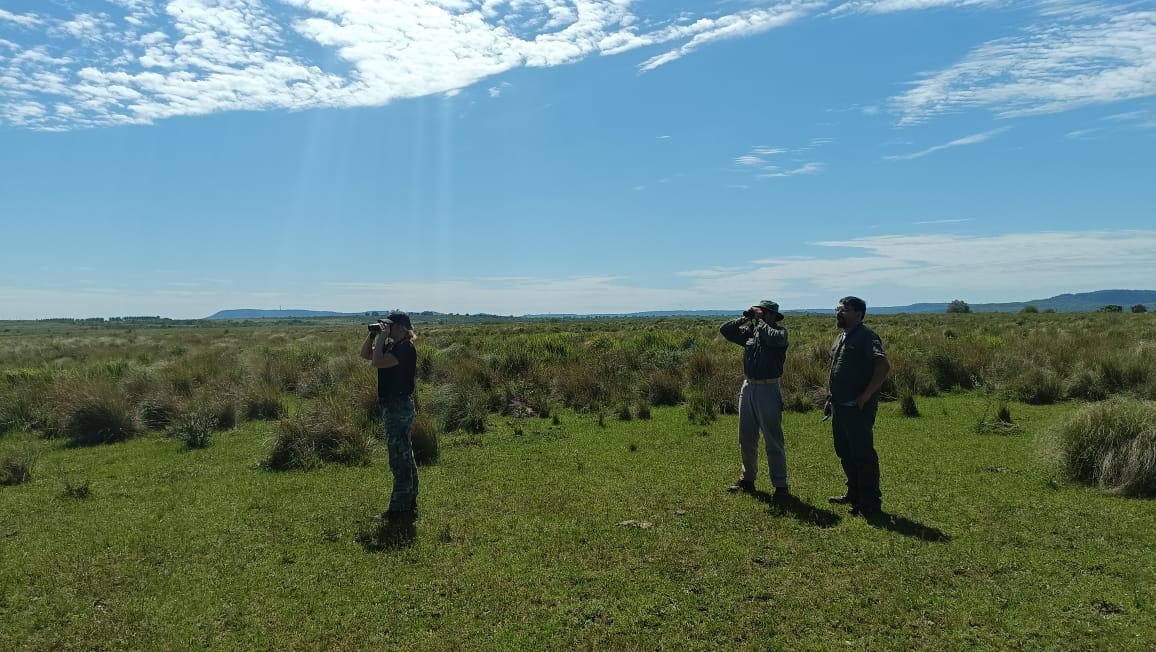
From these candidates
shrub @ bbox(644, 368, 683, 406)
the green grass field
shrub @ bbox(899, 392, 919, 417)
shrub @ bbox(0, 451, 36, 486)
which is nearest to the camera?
the green grass field

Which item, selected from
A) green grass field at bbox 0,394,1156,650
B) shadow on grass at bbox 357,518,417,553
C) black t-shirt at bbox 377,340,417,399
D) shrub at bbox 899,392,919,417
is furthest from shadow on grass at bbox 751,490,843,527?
shrub at bbox 899,392,919,417

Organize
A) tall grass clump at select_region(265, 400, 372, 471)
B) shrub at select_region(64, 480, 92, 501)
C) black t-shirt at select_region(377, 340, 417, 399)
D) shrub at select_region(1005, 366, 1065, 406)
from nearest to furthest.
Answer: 1. black t-shirt at select_region(377, 340, 417, 399)
2. shrub at select_region(64, 480, 92, 501)
3. tall grass clump at select_region(265, 400, 372, 471)
4. shrub at select_region(1005, 366, 1065, 406)

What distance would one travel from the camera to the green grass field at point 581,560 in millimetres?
4648

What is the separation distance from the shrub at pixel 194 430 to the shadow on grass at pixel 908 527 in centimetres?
1135

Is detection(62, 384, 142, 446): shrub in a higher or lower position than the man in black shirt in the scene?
lower

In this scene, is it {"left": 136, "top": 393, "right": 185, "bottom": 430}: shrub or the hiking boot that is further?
{"left": 136, "top": 393, "right": 185, "bottom": 430}: shrub

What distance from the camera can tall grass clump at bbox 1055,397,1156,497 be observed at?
7348mm

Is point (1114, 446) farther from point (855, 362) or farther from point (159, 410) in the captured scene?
point (159, 410)

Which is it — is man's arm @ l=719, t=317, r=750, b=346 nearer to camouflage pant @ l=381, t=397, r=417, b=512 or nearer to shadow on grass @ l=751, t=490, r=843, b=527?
shadow on grass @ l=751, t=490, r=843, b=527

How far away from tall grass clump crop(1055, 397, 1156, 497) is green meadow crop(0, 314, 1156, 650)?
0.03m

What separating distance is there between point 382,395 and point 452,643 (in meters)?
3.44

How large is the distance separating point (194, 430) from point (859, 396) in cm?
1160

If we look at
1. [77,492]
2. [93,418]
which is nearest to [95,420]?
[93,418]

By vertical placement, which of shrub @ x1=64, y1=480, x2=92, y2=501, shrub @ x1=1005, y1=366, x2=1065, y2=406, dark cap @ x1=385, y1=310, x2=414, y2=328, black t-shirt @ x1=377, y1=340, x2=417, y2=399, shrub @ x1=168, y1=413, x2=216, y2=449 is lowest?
shrub @ x1=64, y1=480, x2=92, y2=501
